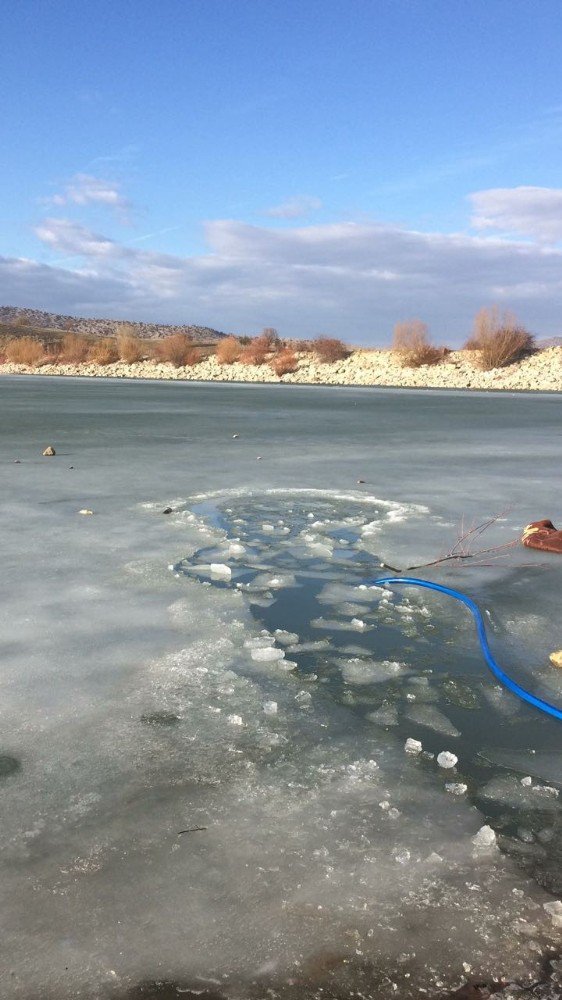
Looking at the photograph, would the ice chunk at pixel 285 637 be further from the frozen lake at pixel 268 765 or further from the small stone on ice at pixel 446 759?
the small stone on ice at pixel 446 759

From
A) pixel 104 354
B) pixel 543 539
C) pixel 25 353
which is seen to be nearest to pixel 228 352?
pixel 104 354

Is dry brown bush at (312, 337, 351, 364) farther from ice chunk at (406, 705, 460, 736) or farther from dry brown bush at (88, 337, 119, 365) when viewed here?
ice chunk at (406, 705, 460, 736)

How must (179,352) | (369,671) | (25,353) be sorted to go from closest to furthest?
(369,671) < (179,352) < (25,353)

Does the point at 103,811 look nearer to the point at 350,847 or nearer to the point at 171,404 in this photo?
the point at 350,847

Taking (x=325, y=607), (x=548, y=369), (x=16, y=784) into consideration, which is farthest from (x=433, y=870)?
(x=548, y=369)

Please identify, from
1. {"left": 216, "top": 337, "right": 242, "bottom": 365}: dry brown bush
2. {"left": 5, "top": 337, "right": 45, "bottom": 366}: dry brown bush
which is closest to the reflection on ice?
{"left": 216, "top": 337, "right": 242, "bottom": 365}: dry brown bush

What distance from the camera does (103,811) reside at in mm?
1683

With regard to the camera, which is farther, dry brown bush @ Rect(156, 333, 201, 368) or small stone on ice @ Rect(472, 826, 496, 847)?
dry brown bush @ Rect(156, 333, 201, 368)

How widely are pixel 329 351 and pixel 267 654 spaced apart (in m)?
38.5

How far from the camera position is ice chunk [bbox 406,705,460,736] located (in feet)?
6.95

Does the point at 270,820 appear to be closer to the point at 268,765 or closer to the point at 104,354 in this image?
the point at 268,765

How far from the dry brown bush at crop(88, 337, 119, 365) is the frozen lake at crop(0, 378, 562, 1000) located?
1705 inches

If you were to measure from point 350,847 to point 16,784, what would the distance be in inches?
34.3

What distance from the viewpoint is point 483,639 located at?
2758 millimetres
